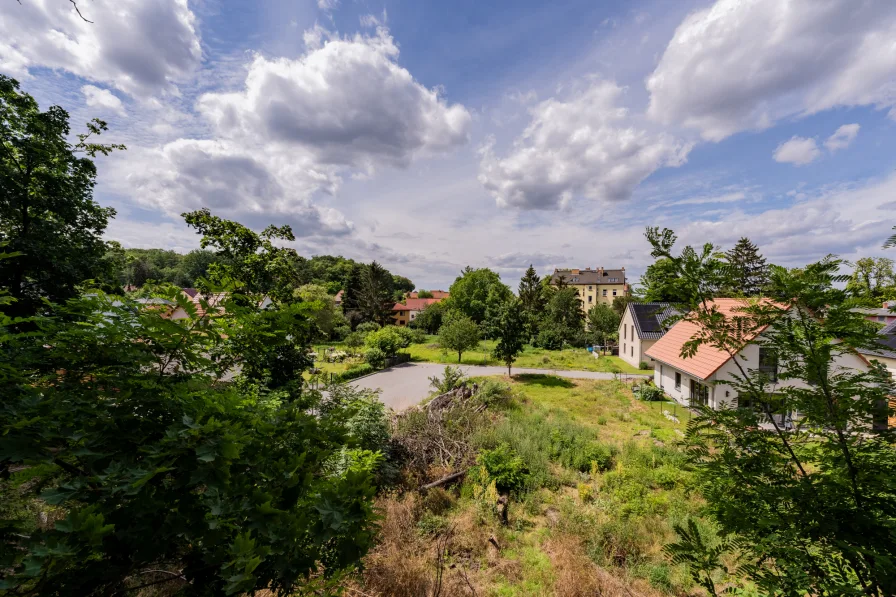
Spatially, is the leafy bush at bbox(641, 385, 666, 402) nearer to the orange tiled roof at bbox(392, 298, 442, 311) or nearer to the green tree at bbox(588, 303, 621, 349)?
the green tree at bbox(588, 303, 621, 349)

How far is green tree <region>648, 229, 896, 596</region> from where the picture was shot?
6.79 ft

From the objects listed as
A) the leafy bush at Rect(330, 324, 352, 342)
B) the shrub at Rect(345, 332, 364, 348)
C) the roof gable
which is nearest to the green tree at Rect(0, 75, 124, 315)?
the roof gable

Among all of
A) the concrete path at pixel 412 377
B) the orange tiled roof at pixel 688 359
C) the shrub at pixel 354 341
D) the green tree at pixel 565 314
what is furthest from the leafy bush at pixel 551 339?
the shrub at pixel 354 341

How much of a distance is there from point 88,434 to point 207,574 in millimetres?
978

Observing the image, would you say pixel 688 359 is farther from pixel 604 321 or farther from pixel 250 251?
pixel 604 321

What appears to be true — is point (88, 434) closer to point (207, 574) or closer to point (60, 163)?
point (207, 574)

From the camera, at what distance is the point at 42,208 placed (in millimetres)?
9969

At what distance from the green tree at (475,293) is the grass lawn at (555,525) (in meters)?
36.9

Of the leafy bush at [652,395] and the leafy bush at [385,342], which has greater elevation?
the leafy bush at [385,342]

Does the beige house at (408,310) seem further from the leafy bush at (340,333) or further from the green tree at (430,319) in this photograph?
the leafy bush at (340,333)

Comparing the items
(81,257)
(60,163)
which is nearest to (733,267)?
(81,257)

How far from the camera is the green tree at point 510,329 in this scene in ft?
77.3

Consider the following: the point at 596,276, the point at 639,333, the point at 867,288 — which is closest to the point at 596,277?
the point at 596,276

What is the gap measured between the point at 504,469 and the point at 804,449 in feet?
23.9
